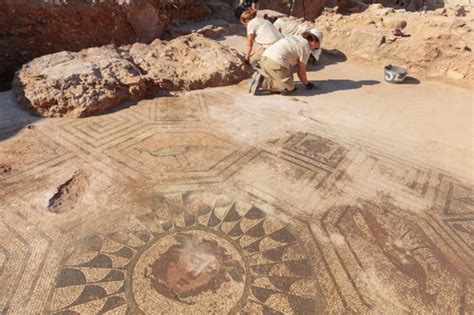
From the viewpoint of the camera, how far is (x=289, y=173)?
2641 millimetres

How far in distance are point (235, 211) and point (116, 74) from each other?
259 centimetres

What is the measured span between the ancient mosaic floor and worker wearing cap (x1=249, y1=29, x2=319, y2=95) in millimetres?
1065

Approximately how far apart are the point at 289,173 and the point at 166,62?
2.76m

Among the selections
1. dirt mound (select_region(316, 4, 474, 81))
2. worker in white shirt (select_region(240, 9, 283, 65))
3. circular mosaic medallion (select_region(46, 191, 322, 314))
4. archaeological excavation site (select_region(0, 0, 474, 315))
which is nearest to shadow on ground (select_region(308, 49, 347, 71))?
dirt mound (select_region(316, 4, 474, 81))

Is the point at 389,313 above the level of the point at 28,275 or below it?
below

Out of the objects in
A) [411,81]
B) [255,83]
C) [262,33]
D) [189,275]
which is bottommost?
[411,81]

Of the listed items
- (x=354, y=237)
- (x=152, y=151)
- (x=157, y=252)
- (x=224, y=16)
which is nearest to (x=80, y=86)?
(x=152, y=151)

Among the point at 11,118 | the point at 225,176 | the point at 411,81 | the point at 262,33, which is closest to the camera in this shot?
the point at 225,176

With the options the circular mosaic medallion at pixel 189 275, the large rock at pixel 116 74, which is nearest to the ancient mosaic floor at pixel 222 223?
the circular mosaic medallion at pixel 189 275

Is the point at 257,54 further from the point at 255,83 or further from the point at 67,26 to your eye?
the point at 67,26

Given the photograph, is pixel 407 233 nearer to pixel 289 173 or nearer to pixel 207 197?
pixel 289 173

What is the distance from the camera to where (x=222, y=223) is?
2111 millimetres

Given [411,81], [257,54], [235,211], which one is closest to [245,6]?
[257,54]

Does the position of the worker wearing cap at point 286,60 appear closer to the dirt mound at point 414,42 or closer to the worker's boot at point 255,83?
the worker's boot at point 255,83
